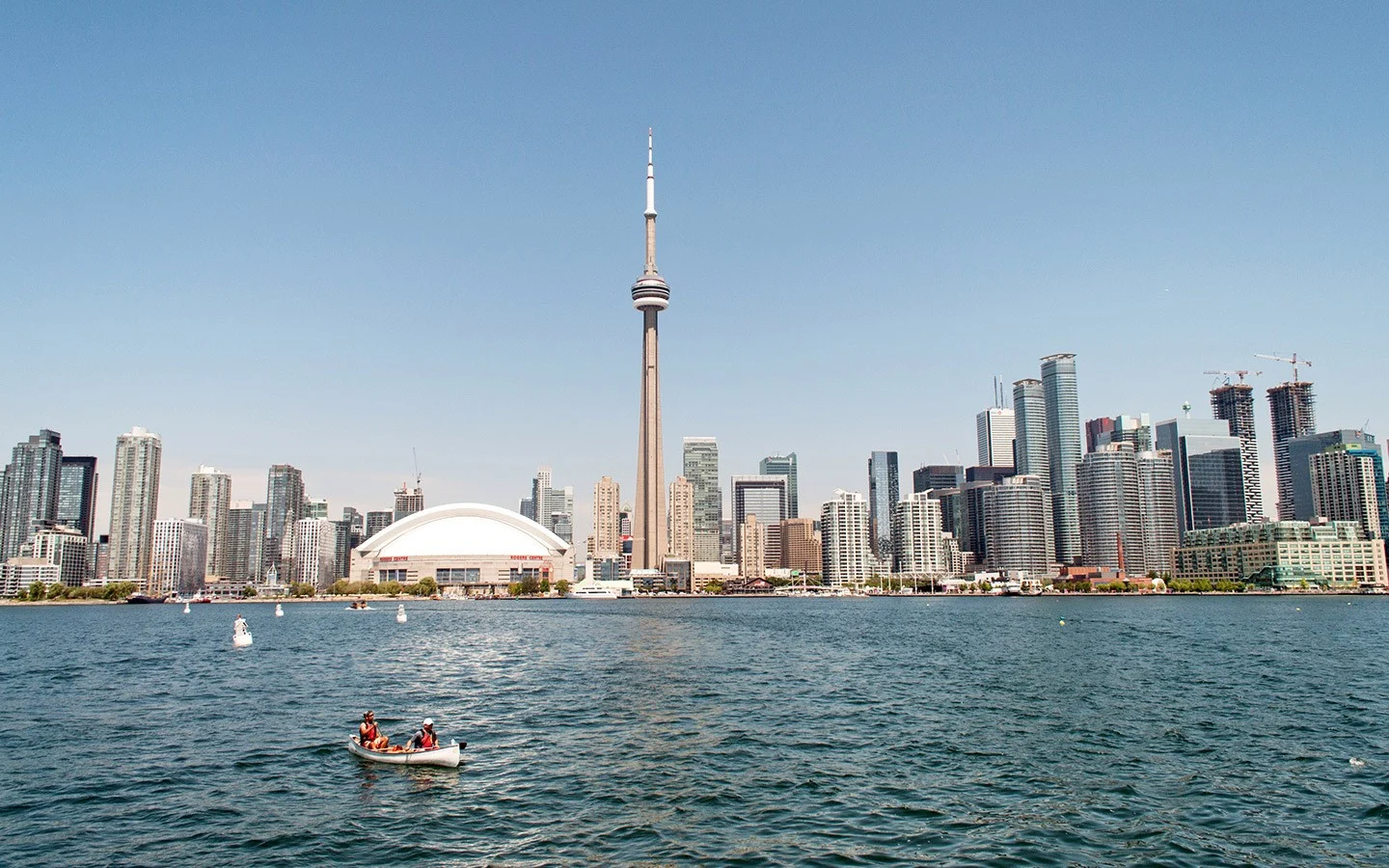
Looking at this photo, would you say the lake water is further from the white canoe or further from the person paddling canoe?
the person paddling canoe

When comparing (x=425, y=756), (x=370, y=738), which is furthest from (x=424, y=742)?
(x=370, y=738)

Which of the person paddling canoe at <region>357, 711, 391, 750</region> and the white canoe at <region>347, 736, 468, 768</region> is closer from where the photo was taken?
the white canoe at <region>347, 736, 468, 768</region>

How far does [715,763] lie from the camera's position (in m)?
38.7

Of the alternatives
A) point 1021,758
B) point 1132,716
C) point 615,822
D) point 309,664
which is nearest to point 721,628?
point 309,664

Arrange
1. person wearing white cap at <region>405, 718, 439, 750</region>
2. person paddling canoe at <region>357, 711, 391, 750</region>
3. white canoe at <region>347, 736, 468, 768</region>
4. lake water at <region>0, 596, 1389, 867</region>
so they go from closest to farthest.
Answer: lake water at <region>0, 596, 1389, 867</region> < white canoe at <region>347, 736, 468, 768</region> < person wearing white cap at <region>405, 718, 439, 750</region> < person paddling canoe at <region>357, 711, 391, 750</region>

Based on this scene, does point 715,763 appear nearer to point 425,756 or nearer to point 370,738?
point 425,756

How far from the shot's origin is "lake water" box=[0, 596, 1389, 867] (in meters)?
28.6

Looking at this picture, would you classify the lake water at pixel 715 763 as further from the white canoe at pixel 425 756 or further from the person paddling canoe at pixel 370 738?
the person paddling canoe at pixel 370 738

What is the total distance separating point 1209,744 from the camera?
41.5 m

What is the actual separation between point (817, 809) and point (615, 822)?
674 cm

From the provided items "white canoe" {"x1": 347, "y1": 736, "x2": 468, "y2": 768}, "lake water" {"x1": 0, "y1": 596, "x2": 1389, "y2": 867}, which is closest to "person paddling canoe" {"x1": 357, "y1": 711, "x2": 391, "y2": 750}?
"white canoe" {"x1": 347, "y1": 736, "x2": 468, "y2": 768}

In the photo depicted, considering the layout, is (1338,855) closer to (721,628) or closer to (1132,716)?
(1132,716)

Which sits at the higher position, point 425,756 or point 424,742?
point 424,742

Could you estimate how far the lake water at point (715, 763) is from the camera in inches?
1127
